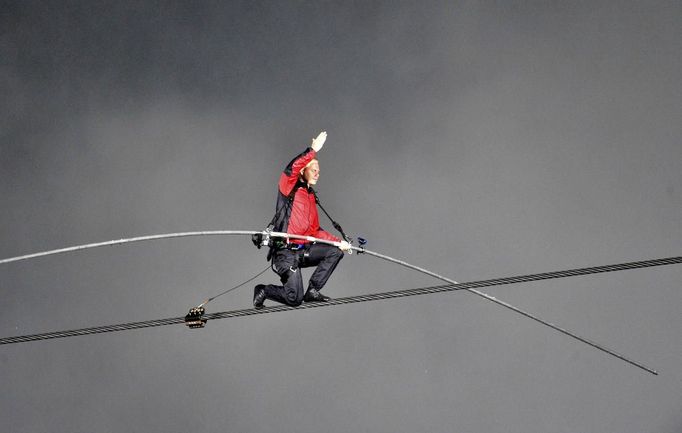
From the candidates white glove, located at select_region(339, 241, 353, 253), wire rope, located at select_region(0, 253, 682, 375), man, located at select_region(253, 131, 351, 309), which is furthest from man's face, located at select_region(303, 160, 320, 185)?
wire rope, located at select_region(0, 253, 682, 375)

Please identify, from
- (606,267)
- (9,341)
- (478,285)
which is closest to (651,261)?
(606,267)

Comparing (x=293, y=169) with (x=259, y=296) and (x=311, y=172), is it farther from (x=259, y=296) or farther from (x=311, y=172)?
(x=259, y=296)

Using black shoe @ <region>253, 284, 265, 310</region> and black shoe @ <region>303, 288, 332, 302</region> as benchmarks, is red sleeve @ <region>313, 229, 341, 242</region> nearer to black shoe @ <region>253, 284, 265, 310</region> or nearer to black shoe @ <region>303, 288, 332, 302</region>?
black shoe @ <region>303, 288, 332, 302</region>

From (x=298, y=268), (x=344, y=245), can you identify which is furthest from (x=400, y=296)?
(x=298, y=268)

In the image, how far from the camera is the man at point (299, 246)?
568 inches

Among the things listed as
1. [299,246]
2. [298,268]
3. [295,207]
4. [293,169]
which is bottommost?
[298,268]

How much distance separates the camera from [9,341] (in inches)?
493

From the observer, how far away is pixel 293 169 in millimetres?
14391

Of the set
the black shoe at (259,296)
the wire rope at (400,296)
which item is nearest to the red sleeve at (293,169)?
the black shoe at (259,296)

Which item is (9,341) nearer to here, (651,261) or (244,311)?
(244,311)

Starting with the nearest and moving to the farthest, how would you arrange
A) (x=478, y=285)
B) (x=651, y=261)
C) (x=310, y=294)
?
(x=651, y=261) < (x=478, y=285) < (x=310, y=294)

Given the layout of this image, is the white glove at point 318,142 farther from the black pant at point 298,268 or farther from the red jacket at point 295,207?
the black pant at point 298,268

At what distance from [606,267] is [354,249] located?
445cm

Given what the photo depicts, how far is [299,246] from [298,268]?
382 millimetres
